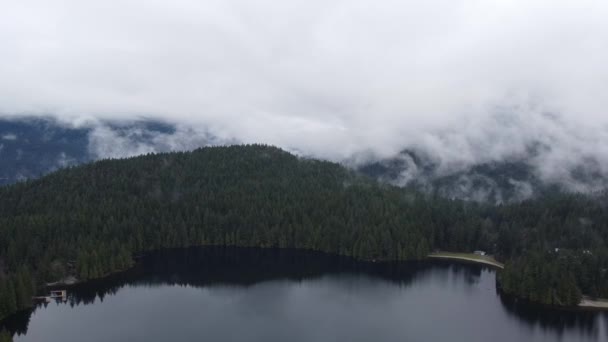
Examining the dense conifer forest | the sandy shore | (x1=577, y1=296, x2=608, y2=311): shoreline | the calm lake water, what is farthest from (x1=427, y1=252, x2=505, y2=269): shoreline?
(x1=577, y1=296, x2=608, y2=311): shoreline

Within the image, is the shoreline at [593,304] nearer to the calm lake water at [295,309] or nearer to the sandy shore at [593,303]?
the sandy shore at [593,303]

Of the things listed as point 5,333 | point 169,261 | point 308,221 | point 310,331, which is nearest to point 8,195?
point 169,261

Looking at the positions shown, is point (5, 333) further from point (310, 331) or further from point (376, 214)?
point (376, 214)

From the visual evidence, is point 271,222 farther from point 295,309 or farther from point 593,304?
point 593,304

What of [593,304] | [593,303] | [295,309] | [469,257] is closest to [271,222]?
[469,257]

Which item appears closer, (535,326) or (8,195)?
(535,326)

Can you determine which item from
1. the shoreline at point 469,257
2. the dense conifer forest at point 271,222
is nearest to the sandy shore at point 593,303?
the dense conifer forest at point 271,222
